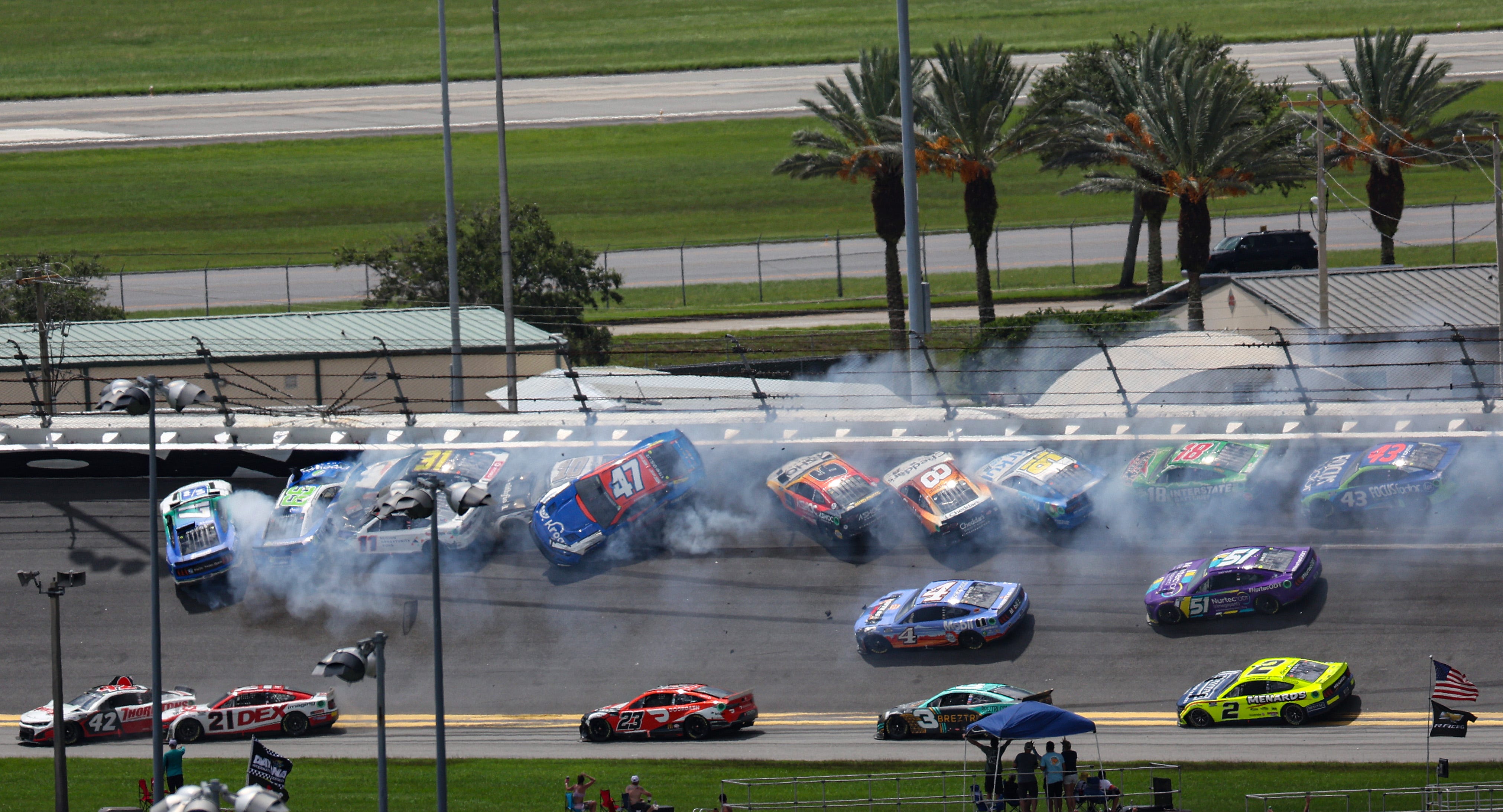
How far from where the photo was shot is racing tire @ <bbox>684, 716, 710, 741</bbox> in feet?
71.5

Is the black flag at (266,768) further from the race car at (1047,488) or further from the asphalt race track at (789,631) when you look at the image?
the race car at (1047,488)

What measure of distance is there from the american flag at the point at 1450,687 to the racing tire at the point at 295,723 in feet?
51.9

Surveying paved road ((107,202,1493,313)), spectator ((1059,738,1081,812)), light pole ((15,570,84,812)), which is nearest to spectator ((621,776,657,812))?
spectator ((1059,738,1081,812))

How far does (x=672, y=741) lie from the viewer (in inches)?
868

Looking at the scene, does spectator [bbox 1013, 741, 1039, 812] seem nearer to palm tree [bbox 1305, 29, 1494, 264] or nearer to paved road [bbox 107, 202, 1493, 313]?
palm tree [bbox 1305, 29, 1494, 264]

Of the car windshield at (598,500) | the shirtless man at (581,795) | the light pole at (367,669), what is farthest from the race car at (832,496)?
the light pole at (367,669)

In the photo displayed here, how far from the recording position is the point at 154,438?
20.3m

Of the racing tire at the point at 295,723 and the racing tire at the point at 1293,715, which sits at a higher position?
the racing tire at the point at 1293,715

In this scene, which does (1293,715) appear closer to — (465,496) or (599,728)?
(599,728)

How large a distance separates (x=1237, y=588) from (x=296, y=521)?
15.9 metres

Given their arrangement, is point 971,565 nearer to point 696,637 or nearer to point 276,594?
point 696,637

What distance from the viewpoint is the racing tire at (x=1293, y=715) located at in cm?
2053

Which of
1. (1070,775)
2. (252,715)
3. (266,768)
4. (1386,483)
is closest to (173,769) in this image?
(252,715)

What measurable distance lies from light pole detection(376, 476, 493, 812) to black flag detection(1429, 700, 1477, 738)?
38.7 feet
